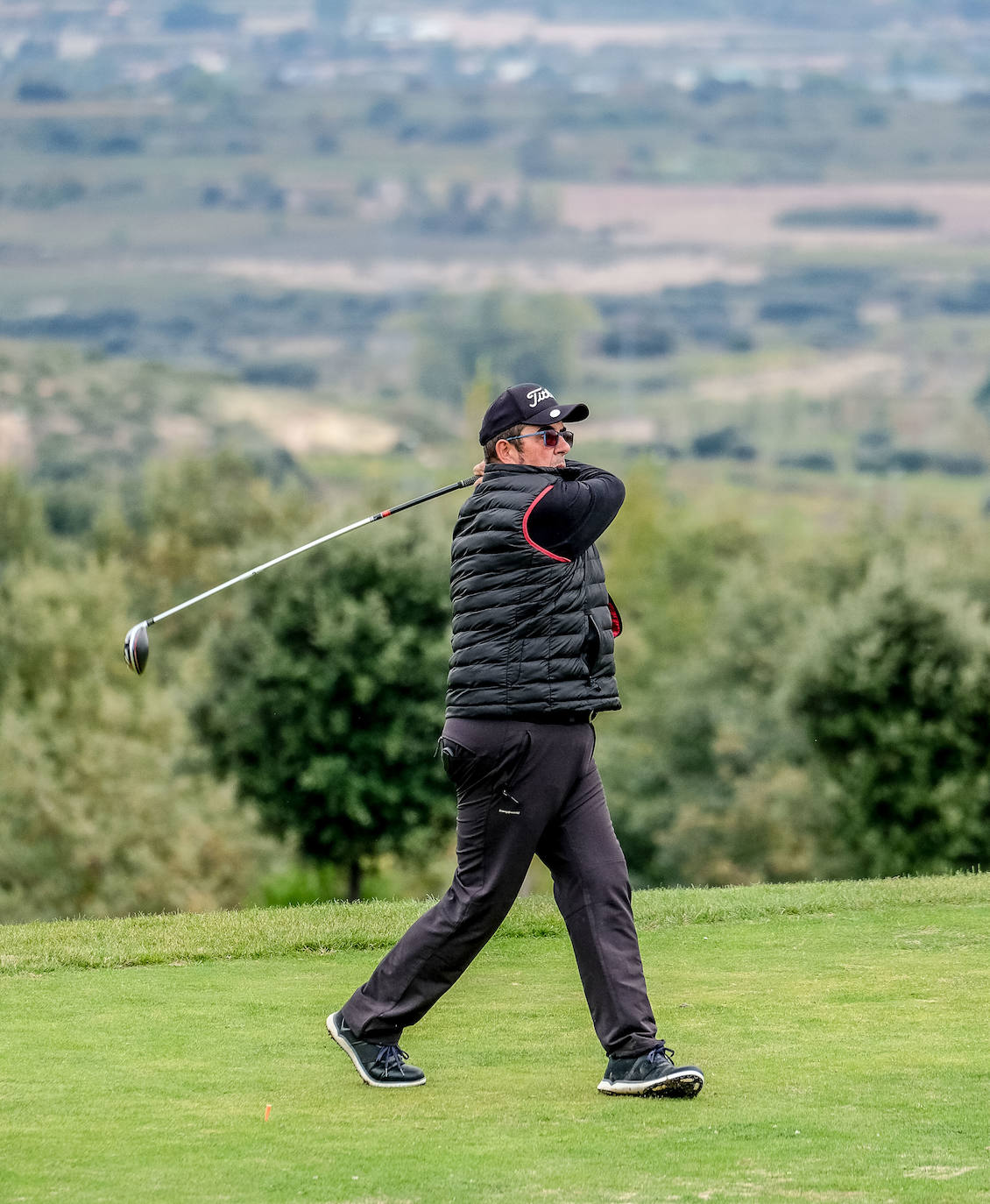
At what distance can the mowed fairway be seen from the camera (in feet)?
19.4

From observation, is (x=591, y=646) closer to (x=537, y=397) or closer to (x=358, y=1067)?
(x=537, y=397)

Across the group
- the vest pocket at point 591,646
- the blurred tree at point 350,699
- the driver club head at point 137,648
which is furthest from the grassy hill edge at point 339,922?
the blurred tree at point 350,699

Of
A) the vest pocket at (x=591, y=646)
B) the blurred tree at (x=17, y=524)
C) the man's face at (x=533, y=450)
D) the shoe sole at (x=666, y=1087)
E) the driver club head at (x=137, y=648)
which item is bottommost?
the shoe sole at (x=666, y=1087)

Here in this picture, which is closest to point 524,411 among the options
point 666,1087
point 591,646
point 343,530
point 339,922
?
point 591,646

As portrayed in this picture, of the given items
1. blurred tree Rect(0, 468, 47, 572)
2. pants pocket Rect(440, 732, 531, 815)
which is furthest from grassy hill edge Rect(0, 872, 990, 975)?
blurred tree Rect(0, 468, 47, 572)

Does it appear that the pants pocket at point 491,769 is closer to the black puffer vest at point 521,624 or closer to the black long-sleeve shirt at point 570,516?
the black puffer vest at point 521,624

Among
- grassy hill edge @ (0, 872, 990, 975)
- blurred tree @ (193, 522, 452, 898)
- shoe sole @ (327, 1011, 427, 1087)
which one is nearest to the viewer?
shoe sole @ (327, 1011, 427, 1087)

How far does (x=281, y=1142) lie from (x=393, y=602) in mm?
36695

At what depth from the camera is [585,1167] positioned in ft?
19.8

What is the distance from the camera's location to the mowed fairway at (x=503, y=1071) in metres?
5.92

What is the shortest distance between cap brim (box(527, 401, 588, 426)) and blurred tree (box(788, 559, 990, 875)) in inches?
1255

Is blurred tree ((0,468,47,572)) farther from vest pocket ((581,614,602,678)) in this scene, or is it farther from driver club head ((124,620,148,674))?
vest pocket ((581,614,602,678))

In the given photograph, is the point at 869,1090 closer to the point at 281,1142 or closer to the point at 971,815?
the point at 281,1142

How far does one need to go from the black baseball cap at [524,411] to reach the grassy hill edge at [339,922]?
3.78m
